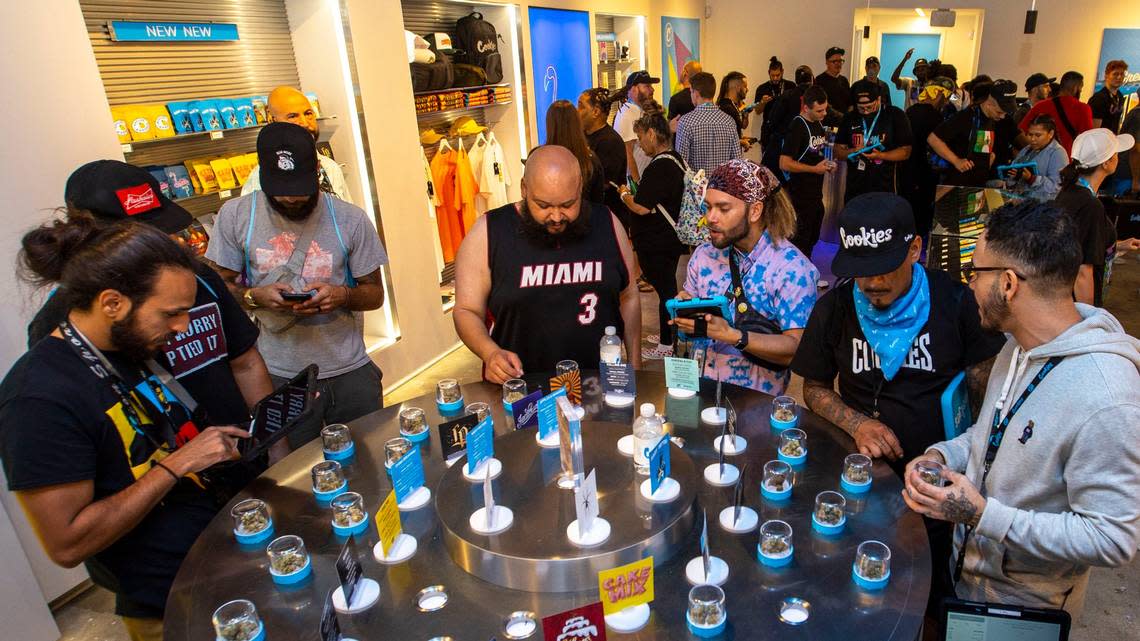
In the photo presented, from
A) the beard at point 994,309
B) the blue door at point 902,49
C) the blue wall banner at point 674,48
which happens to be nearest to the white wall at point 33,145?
the beard at point 994,309

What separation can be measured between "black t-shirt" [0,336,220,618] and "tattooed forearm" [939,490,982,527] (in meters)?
1.82

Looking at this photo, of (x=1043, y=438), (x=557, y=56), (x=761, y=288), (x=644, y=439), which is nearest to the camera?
(x=1043, y=438)

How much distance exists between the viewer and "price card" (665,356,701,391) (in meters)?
2.11

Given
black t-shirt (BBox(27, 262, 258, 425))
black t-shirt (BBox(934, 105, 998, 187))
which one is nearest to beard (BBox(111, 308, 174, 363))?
black t-shirt (BBox(27, 262, 258, 425))

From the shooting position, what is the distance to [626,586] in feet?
4.14

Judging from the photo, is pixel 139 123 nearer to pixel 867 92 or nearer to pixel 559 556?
pixel 559 556

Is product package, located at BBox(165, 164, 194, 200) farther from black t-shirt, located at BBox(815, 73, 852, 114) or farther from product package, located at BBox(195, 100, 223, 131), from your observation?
black t-shirt, located at BBox(815, 73, 852, 114)

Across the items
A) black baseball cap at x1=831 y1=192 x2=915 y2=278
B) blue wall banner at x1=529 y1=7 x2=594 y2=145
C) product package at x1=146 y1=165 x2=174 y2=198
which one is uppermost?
blue wall banner at x1=529 y1=7 x2=594 y2=145

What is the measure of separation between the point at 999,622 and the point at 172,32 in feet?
14.3

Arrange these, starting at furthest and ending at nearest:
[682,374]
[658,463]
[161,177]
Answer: [161,177]
[682,374]
[658,463]

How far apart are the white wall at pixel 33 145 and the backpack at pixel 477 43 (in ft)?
9.95

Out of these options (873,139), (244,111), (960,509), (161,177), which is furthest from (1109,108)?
(161,177)

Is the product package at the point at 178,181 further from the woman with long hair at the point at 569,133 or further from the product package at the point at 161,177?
the woman with long hair at the point at 569,133

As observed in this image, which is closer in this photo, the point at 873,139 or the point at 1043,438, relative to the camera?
the point at 1043,438
